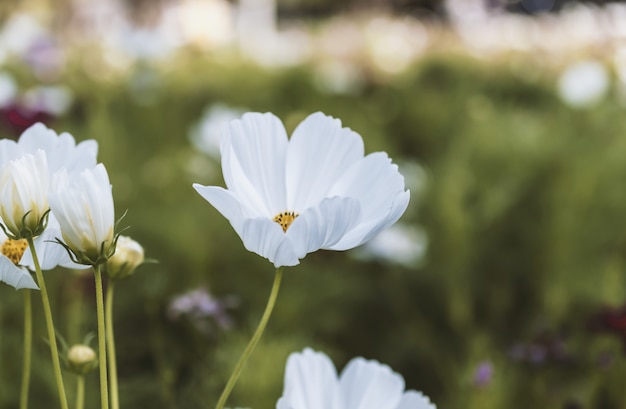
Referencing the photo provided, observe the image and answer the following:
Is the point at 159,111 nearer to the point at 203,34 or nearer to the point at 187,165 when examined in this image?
the point at 187,165

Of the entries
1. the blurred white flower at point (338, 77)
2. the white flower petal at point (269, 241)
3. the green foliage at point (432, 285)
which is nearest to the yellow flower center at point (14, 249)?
the white flower petal at point (269, 241)

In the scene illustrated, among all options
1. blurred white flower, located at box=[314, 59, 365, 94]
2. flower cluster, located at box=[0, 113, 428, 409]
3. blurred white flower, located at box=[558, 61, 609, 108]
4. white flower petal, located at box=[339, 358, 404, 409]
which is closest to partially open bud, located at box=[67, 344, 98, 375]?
flower cluster, located at box=[0, 113, 428, 409]

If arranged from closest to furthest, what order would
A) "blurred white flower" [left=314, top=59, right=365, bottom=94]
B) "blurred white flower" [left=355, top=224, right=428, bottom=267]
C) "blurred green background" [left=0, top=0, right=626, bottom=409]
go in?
"blurred green background" [left=0, top=0, right=626, bottom=409]
"blurred white flower" [left=355, top=224, right=428, bottom=267]
"blurred white flower" [left=314, top=59, right=365, bottom=94]

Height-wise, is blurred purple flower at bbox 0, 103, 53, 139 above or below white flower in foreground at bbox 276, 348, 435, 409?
above

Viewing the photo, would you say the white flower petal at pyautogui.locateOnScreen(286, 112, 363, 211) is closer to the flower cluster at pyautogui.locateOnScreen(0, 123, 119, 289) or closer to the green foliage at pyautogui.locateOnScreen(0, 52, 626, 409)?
the flower cluster at pyautogui.locateOnScreen(0, 123, 119, 289)

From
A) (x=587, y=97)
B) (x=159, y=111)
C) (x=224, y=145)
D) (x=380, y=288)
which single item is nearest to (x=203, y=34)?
(x=159, y=111)

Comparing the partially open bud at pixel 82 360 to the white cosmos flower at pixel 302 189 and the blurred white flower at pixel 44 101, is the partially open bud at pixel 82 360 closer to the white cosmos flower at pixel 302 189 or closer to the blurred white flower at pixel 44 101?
the white cosmos flower at pixel 302 189
